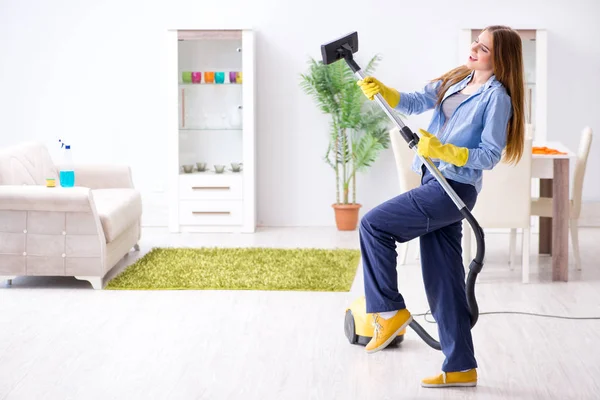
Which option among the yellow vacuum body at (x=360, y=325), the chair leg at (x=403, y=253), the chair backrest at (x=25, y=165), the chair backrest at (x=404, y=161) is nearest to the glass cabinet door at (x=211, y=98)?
the chair backrest at (x=25, y=165)

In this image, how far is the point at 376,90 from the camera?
337 cm

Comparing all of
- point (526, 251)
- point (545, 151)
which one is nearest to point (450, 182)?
point (526, 251)

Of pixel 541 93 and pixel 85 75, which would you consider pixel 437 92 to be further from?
pixel 85 75

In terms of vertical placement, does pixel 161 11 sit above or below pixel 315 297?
above

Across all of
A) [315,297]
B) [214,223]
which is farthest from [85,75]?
[315,297]

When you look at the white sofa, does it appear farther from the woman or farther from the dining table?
the dining table

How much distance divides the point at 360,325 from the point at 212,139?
370 cm

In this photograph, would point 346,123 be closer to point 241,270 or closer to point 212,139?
point 212,139

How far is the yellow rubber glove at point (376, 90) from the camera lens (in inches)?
132

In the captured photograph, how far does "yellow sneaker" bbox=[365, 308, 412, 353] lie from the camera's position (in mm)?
3566

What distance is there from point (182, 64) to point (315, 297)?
2907mm

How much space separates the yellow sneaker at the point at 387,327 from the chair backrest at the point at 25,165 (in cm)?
251

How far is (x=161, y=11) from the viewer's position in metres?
7.43

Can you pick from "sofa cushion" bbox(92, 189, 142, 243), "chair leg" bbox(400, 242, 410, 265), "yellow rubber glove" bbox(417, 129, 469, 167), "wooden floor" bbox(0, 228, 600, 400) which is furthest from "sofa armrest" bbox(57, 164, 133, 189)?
"yellow rubber glove" bbox(417, 129, 469, 167)
